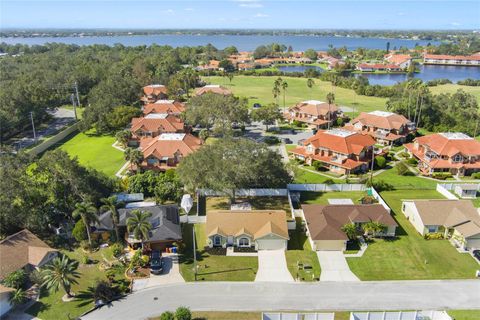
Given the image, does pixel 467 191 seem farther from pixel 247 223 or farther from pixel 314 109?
pixel 314 109

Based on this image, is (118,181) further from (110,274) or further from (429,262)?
(429,262)

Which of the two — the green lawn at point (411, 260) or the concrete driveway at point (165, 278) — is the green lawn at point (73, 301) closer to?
the concrete driveway at point (165, 278)

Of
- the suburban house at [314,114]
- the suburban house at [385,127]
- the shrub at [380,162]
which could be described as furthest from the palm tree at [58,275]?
the suburban house at [314,114]

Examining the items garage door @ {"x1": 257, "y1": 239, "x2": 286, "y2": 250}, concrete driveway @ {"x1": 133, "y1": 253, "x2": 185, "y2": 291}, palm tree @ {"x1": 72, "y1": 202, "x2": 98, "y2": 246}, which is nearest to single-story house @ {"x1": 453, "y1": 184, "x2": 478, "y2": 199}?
garage door @ {"x1": 257, "y1": 239, "x2": 286, "y2": 250}

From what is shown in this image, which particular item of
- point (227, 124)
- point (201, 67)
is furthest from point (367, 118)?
point (201, 67)

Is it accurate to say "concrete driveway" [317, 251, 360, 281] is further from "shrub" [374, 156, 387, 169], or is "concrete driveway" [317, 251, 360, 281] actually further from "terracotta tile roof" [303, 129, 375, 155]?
"shrub" [374, 156, 387, 169]

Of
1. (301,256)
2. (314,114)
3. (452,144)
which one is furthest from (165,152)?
(452,144)
